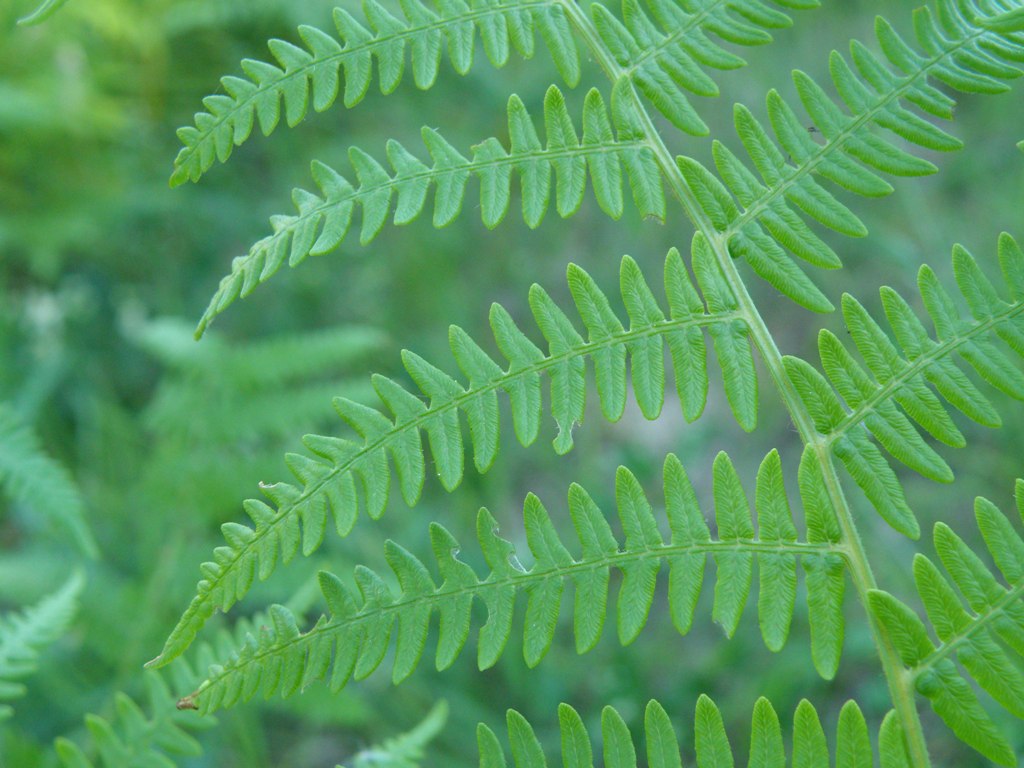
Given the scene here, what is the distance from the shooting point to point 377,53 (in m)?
0.89

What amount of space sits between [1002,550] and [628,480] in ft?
0.95

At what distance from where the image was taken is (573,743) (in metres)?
0.74

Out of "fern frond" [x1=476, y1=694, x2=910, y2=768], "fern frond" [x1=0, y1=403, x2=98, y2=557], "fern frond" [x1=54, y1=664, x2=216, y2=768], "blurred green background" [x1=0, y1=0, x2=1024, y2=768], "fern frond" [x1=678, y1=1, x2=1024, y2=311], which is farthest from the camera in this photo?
"blurred green background" [x1=0, y1=0, x2=1024, y2=768]

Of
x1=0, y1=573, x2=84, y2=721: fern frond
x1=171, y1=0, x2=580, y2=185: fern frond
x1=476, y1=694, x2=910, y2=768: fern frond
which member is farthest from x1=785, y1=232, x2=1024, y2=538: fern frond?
x1=0, y1=573, x2=84, y2=721: fern frond

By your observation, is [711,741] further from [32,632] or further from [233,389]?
[233,389]

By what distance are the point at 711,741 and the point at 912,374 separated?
337 millimetres

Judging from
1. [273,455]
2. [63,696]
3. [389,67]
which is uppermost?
[389,67]

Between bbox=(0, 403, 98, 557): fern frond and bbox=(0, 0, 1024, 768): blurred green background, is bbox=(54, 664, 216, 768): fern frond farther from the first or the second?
bbox=(0, 0, 1024, 768): blurred green background

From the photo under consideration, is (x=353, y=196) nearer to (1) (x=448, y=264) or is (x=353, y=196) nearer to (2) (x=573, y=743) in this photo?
(2) (x=573, y=743)

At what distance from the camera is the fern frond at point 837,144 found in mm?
813

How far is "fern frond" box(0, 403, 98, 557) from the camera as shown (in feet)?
3.89

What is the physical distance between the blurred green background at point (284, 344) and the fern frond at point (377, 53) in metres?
0.80

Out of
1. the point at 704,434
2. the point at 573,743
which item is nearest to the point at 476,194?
the point at 704,434

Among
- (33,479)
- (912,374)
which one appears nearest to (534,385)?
(912,374)
